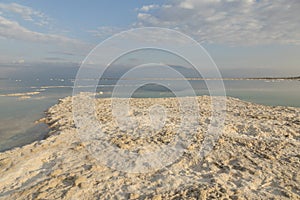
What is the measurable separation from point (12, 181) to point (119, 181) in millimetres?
3308

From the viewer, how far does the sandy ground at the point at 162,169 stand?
19.6 feet

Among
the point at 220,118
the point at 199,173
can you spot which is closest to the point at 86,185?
the point at 199,173

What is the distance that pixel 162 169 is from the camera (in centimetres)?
740

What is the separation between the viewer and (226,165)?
24.9 feet

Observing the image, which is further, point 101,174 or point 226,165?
point 226,165

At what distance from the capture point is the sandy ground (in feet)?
19.6

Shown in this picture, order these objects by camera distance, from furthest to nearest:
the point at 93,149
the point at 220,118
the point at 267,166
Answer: the point at 220,118 < the point at 93,149 < the point at 267,166

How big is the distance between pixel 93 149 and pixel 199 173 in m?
4.46

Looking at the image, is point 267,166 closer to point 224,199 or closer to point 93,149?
point 224,199

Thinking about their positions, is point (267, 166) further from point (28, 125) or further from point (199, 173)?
point (28, 125)

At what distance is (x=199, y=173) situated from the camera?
23.2 feet

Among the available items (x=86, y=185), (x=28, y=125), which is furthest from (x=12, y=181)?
(x=28, y=125)

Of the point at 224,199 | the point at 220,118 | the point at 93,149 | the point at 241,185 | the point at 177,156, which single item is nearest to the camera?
the point at 224,199

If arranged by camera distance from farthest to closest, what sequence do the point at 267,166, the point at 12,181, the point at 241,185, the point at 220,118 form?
1. the point at 220,118
2. the point at 267,166
3. the point at 12,181
4. the point at 241,185
